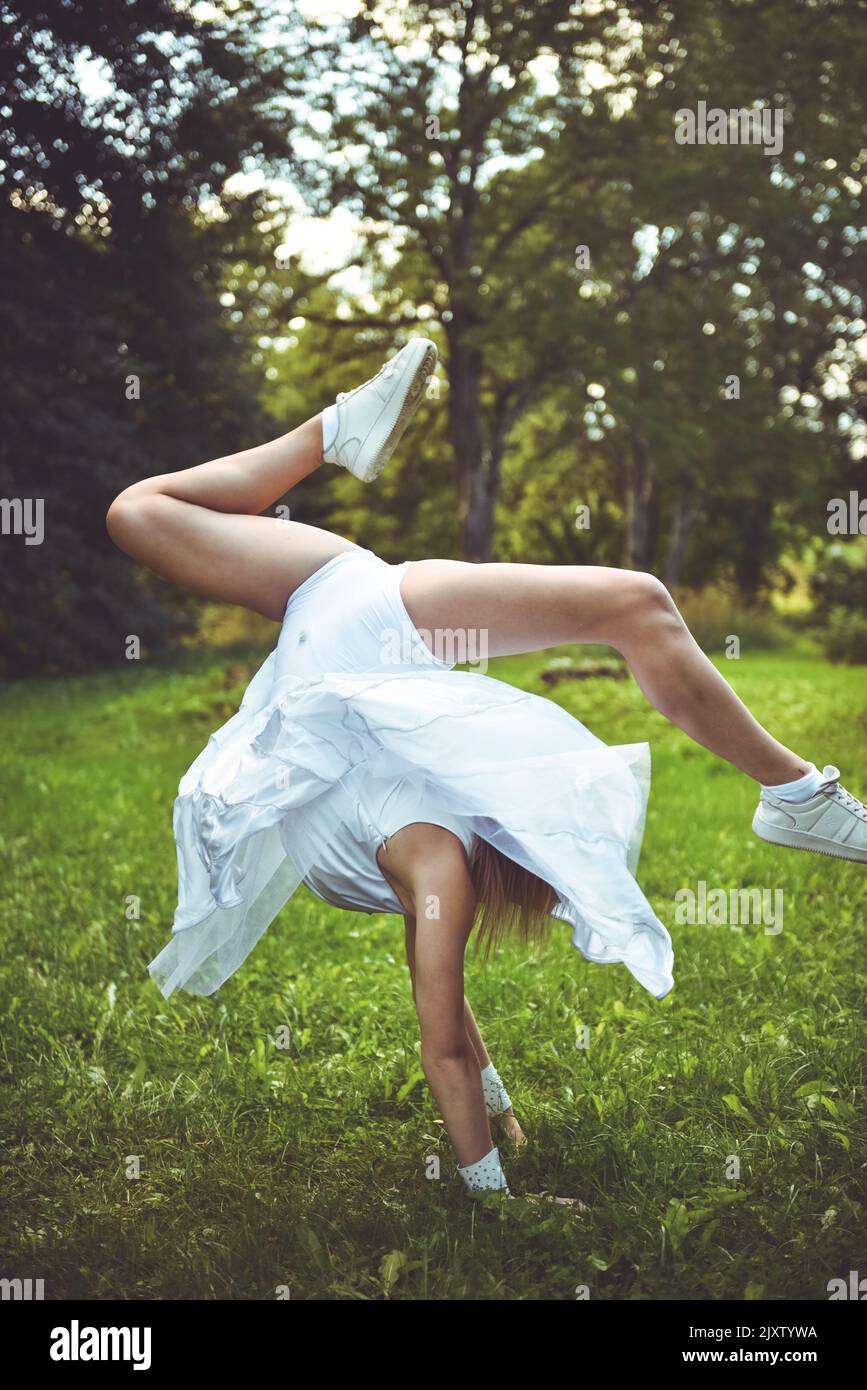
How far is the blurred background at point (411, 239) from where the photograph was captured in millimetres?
15086

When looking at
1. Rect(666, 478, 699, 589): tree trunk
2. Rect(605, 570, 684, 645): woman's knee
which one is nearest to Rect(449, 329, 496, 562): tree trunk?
Rect(666, 478, 699, 589): tree trunk

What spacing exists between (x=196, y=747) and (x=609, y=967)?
5.69 metres

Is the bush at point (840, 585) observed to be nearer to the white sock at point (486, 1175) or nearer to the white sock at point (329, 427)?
the white sock at point (329, 427)

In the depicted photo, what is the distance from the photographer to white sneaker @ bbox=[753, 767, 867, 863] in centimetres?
257

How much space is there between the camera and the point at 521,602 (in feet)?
8.07

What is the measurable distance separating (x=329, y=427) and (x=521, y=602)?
0.69m

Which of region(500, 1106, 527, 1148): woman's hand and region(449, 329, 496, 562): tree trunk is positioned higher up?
region(449, 329, 496, 562): tree trunk

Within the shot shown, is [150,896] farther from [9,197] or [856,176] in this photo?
[856,176]

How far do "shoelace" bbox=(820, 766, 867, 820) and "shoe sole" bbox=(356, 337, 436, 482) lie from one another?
1255mm

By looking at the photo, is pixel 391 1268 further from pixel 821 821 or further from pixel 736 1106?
pixel 821 821

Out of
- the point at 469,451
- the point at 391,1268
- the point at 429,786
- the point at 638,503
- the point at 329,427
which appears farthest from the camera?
the point at 638,503

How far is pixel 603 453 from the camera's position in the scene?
27.4 metres

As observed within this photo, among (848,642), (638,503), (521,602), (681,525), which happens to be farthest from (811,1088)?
(681,525)

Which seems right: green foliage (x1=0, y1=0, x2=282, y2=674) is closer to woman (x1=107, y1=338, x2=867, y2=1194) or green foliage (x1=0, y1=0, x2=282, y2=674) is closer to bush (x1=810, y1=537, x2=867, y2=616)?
bush (x1=810, y1=537, x2=867, y2=616)
